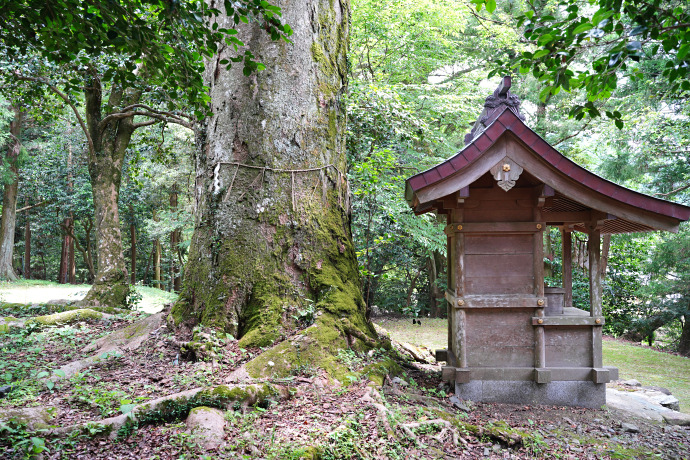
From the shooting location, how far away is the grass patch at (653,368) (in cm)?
839

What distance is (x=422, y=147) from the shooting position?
46.2 ft

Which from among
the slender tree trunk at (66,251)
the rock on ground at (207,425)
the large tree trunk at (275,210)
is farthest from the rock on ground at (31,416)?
the slender tree trunk at (66,251)

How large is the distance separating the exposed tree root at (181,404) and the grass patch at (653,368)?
22.0 feet

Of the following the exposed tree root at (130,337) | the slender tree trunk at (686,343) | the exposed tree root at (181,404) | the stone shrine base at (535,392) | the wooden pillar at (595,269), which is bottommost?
the slender tree trunk at (686,343)

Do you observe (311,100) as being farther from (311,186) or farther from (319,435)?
(319,435)

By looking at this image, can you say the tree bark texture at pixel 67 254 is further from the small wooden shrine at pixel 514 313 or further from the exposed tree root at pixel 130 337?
the small wooden shrine at pixel 514 313

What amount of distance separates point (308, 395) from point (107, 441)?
1472 mm

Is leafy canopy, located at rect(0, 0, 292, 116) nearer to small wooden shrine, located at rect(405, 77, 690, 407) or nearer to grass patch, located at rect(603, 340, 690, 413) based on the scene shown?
small wooden shrine, located at rect(405, 77, 690, 407)

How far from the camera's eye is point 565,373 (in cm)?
519

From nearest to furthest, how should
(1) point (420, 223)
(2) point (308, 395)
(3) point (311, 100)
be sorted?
(2) point (308, 395), (3) point (311, 100), (1) point (420, 223)

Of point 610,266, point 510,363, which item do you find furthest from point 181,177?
point 610,266

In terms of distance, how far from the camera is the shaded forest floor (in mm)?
2881

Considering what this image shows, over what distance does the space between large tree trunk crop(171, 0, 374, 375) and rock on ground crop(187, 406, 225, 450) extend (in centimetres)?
105

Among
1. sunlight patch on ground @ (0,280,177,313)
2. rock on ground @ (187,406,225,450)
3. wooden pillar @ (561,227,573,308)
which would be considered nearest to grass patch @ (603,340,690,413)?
wooden pillar @ (561,227,573,308)
